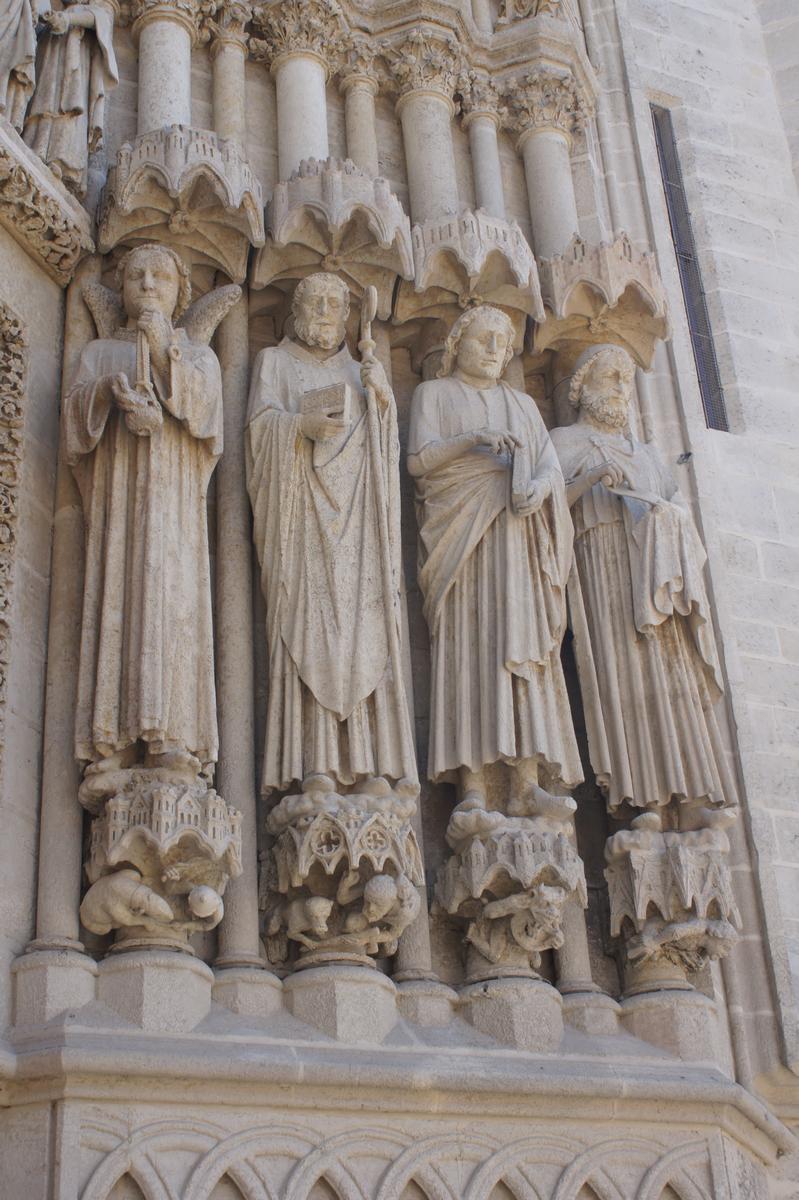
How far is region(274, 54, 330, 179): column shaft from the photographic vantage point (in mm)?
7980

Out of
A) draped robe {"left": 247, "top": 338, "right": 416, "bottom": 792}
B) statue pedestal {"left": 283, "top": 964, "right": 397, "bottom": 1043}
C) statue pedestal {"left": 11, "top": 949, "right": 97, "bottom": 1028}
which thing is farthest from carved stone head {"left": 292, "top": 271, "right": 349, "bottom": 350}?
statue pedestal {"left": 11, "top": 949, "right": 97, "bottom": 1028}

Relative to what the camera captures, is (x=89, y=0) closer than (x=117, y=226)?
No

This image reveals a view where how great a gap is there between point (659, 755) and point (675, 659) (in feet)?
1.36

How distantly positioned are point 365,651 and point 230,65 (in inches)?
123

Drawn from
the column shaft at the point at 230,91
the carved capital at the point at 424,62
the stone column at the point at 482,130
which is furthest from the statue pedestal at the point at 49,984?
the carved capital at the point at 424,62

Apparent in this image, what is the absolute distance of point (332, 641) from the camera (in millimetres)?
6535

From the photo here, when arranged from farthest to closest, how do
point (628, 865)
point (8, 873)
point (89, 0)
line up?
point (89, 0) < point (628, 865) < point (8, 873)

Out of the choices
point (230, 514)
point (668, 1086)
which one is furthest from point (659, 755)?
point (230, 514)

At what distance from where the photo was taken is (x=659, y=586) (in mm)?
7145

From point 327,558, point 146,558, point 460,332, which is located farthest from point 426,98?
point 146,558

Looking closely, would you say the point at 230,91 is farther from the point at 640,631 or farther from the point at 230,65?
the point at 640,631

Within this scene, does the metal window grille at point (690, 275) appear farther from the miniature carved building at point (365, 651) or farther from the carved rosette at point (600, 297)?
the carved rosette at point (600, 297)

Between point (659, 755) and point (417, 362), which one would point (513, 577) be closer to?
point (659, 755)

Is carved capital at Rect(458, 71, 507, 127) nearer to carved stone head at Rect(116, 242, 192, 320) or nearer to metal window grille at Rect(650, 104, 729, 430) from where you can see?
metal window grille at Rect(650, 104, 729, 430)
